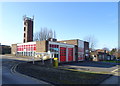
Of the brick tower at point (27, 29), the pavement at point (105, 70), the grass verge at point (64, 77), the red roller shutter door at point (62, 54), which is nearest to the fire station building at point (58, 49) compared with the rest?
the red roller shutter door at point (62, 54)

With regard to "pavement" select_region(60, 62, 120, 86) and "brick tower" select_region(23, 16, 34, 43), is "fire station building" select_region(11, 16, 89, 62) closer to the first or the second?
"brick tower" select_region(23, 16, 34, 43)

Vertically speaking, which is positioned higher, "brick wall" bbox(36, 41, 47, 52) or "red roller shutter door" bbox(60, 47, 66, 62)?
"brick wall" bbox(36, 41, 47, 52)

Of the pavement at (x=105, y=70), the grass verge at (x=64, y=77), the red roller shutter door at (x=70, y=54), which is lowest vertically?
the pavement at (x=105, y=70)

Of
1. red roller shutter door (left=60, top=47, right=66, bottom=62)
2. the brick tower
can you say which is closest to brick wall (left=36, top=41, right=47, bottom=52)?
red roller shutter door (left=60, top=47, right=66, bottom=62)

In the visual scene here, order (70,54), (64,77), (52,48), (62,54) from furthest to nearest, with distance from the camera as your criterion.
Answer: (70,54)
(62,54)
(52,48)
(64,77)

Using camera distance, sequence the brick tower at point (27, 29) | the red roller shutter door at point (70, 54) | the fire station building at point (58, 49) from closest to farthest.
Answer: the fire station building at point (58, 49) < the red roller shutter door at point (70, 54) < the brick tower at point (27, 29)

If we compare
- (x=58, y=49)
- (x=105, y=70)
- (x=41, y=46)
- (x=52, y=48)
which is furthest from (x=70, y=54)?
(x=105, y=70)

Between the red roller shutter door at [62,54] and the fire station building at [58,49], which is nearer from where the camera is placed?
the fire station building at [58,49]

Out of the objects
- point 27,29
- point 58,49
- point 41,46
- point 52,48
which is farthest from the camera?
point 27,29

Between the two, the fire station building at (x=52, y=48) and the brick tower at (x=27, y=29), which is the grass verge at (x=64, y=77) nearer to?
the fire station building at (x=52, y=48)

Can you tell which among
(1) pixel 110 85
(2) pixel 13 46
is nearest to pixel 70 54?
(2) pixel 13 46

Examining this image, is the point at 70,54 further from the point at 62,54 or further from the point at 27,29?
the point at 27,29

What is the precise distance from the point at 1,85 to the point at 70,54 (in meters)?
35.3

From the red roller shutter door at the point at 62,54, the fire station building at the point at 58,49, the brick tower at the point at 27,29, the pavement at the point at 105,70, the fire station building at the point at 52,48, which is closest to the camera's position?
the pavement at the point at 105,70
